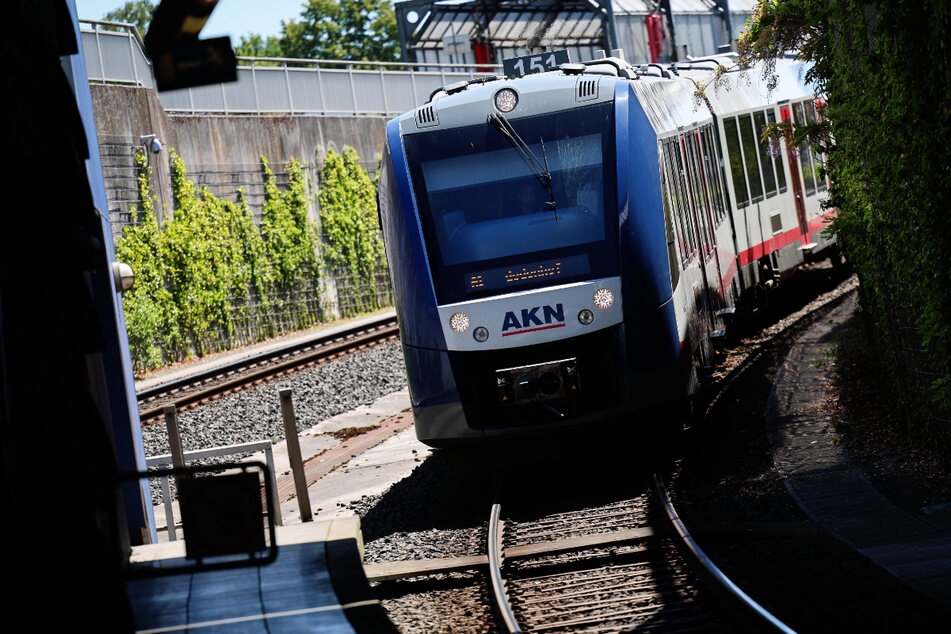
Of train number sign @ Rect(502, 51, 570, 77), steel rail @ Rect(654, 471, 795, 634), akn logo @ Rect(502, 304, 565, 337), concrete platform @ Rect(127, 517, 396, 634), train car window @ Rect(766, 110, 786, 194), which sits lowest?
steel rail @ Rect(654, 471, 795, 634)

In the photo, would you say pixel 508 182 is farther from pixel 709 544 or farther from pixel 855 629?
pixel 855 629

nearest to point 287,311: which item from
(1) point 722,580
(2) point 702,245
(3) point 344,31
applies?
(2) point 702,245

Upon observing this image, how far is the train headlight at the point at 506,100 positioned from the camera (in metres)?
10.1

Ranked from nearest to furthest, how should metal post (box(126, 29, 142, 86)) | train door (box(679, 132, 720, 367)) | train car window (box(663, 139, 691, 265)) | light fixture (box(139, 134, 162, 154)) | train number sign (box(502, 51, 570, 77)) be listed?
train car window (box(663, 139, 691, 265)), train door (box(679, 132, 720, 367)), train number sign (box(502, 51, 570, 77)), light fixture (box(139, 134, 162, 154)), metal post (box(126, 29, 142, 86))

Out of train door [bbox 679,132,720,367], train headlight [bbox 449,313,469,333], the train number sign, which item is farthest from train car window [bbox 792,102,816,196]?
train headlight [bbox 449,313,469,333]

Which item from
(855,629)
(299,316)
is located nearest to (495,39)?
(299,316)

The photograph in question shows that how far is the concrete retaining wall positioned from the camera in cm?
2353

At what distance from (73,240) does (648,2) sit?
1800 inches

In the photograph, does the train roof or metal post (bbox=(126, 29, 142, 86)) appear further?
metal post (bbox=(126, 29, 142, 86))

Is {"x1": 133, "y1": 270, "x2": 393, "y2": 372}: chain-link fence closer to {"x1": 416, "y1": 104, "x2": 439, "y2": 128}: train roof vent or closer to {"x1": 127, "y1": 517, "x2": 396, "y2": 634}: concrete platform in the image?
{"x1": 416, "y1": 104, "x2": 439, "y2": 128}: train roof vent

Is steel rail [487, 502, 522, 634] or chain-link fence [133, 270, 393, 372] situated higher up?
chain-link fence [133, 270, 393, 372]

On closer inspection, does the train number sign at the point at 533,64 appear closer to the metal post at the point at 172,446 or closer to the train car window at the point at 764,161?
the metal post at the point at 172,446

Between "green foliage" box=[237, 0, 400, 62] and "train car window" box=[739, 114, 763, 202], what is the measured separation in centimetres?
6686

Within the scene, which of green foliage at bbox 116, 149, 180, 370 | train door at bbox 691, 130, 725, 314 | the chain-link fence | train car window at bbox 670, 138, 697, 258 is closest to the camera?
train car window at bbox 670, 138, 697, 258
